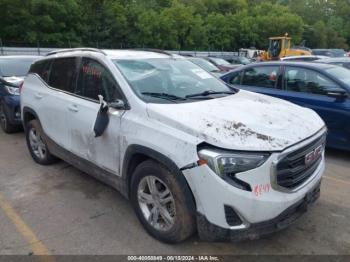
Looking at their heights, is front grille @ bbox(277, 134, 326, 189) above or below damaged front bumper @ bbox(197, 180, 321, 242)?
above

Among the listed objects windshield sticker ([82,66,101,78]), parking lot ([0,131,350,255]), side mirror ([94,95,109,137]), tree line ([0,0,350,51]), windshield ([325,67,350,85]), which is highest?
tree line ([0,0,350,51])

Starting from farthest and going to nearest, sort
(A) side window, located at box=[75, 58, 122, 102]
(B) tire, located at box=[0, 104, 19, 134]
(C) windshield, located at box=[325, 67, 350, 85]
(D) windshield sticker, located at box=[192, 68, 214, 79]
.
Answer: (B) tire, located at box=[0, 104, 19, 134] < (C) windshield, located at box=[325, 67, 350, 85] < (D) windshield sticker, located at box=[192, 68, 214, 79] < (A) side window, located at box=[75, 58, 122, 102]

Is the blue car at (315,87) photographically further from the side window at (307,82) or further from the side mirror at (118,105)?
the side mirror at (118,105)

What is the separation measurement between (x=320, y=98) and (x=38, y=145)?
453 centimetres

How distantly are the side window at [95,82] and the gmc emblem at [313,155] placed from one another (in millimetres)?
1861

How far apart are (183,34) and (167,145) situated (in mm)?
45085

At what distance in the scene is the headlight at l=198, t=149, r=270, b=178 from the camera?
2.84 m

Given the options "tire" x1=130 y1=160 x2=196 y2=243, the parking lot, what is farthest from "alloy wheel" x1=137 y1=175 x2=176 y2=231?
the parking lot

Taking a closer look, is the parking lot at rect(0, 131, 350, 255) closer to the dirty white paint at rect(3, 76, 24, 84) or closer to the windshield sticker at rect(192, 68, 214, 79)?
the windshield sticker at rect(192, 68, 214, 79)

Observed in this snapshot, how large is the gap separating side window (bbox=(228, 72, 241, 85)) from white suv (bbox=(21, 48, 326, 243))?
300 cm

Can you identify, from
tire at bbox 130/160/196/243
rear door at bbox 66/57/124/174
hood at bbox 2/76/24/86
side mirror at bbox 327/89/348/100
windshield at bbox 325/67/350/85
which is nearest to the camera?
tire at bbox 130/160/196/243

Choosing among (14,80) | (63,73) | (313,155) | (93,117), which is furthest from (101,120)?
(14,80)

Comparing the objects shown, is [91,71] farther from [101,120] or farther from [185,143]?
[185,143]

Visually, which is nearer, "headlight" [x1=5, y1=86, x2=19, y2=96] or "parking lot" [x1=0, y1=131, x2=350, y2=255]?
"parking lot" [x1=0, y1=131, x2=350, y2=255]
